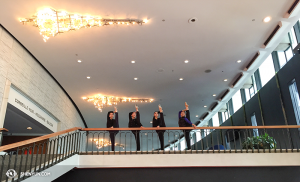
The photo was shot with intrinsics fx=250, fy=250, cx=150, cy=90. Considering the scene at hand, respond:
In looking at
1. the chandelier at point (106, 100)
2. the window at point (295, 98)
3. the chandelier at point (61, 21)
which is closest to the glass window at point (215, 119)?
the chandelier at point (106, 100)

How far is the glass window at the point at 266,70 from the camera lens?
10.6 meters

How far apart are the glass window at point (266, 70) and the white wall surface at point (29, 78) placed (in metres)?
9.78

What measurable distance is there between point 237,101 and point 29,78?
1108cm

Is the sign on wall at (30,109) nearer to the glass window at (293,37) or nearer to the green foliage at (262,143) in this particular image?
the green foliage at (262,143)

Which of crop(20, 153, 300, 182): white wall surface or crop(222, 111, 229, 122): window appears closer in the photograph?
crop(20, 153, 300, 182): white wall surface

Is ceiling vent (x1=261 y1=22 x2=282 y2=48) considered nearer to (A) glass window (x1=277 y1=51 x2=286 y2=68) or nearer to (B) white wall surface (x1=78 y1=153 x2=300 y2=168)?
(A) glass window (x1=277 y1=51 x2=286 y2=68)

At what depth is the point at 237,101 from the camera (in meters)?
14.7

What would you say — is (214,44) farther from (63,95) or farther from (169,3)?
(63,95)

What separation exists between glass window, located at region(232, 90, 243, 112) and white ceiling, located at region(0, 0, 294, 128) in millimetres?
1404

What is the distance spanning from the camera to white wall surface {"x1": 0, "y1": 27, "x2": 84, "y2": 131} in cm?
816

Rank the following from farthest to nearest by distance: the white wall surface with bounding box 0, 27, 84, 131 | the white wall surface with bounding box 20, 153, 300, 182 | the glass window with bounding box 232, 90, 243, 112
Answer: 1. the glass window with bounding box 232, 90, 243, 112
2. the white wall surface with bounding box 0, 27, 84, 131
3. the white wall surface with bounding box 20, 153, 300, 182

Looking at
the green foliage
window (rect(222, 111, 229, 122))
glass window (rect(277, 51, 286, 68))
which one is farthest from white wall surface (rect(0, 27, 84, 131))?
window (rect(222, 111, 229, 122))

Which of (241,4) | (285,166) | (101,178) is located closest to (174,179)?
(101,178)

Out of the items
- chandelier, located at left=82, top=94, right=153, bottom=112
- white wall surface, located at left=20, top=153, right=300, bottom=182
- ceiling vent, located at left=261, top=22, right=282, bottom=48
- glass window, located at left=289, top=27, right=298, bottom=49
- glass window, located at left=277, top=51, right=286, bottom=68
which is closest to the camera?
white wall surface, located at left=20, top=153, right=300, bottom=182
